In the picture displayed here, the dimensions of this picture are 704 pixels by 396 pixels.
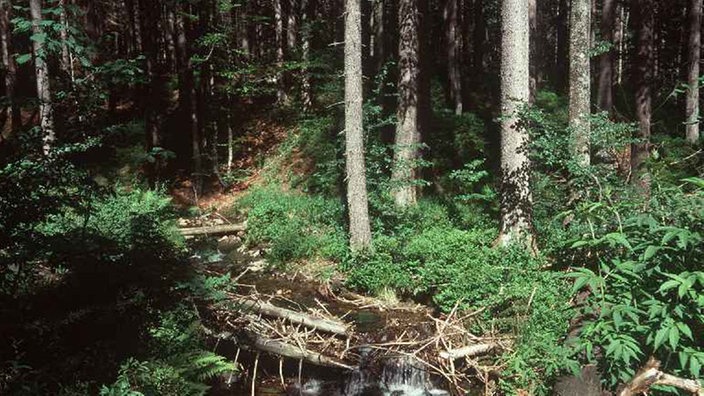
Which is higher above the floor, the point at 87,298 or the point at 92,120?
the point at 92,120

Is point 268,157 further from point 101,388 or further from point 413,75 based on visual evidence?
point 101,388

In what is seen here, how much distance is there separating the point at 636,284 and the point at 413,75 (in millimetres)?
9233

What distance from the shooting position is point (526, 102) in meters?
8.48

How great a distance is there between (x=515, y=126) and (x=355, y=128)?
3542mm

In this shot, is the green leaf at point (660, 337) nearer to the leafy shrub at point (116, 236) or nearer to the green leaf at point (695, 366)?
the green leaf at point (695, 366)

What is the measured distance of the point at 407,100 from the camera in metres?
12.9

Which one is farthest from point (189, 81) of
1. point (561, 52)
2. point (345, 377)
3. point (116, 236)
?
point (561, 52)

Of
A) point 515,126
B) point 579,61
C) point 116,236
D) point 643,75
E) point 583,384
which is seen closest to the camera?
point 583,384

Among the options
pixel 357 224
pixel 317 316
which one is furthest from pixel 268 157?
pixel 317 316

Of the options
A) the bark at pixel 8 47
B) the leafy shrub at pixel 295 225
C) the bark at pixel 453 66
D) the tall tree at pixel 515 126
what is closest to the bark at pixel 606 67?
the bark at pixel 453 66

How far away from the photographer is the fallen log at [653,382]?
13.3 feet

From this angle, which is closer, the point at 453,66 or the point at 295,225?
the point at 295,225

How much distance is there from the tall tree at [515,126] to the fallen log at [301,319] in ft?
11.0

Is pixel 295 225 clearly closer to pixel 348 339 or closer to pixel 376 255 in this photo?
pixel 376 255
